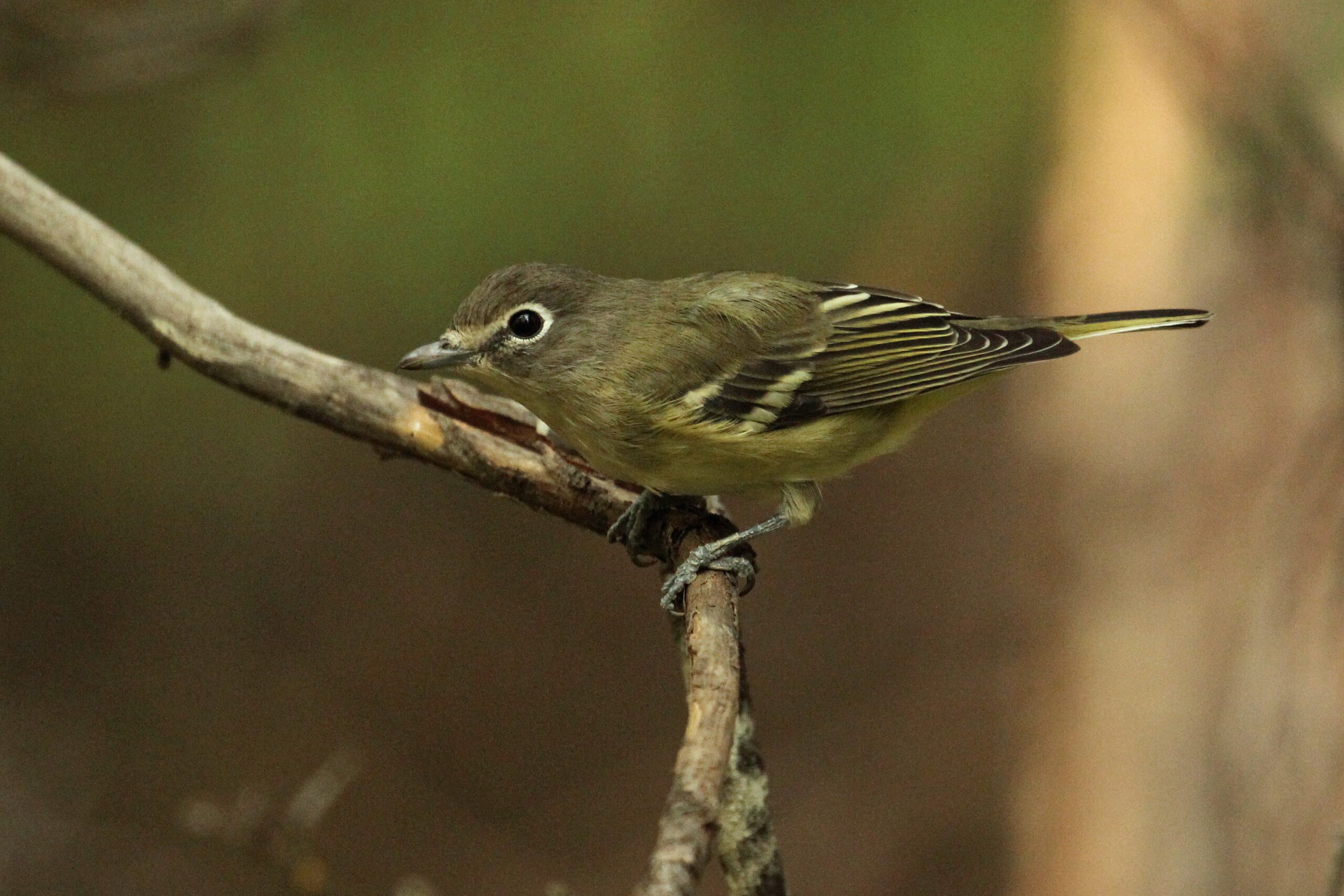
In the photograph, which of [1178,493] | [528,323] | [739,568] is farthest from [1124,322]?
[1178,493]

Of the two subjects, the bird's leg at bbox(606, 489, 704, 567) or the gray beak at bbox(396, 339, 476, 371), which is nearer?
the gray beak at bbox(396, 339, 476, 371)

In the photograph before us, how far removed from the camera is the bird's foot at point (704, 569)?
3385 mm

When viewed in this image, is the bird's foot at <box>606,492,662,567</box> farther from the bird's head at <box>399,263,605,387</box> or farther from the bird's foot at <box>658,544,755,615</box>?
the bird's head at <box>399,263,605,387</box>

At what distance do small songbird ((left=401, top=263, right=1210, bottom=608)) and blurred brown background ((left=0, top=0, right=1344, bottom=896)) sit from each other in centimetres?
268

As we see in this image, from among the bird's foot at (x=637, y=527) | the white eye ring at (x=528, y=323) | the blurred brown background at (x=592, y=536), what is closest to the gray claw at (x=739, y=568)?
the bird's foot at (x=637, y=527)

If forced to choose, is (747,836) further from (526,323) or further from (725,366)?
(526,323)

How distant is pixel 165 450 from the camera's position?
6.91 meters

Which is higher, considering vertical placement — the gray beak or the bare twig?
the gray beak

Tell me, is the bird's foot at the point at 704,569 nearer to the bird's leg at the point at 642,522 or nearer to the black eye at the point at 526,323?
the bird's leg at the point at 642,522

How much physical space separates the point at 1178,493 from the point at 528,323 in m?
4.29

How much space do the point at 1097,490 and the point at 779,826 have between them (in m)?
2.63

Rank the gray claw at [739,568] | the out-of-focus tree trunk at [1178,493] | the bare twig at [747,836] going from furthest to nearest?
the out-of-focus tree trunk at [1178,493]
the gray claw at [739,568]
the bare twig at [747,836]

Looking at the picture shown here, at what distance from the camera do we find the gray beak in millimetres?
3662

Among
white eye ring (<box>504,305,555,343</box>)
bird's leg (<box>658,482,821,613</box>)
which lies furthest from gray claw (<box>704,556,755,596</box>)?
white eye ring (<box>504,305,555,343</box>)
